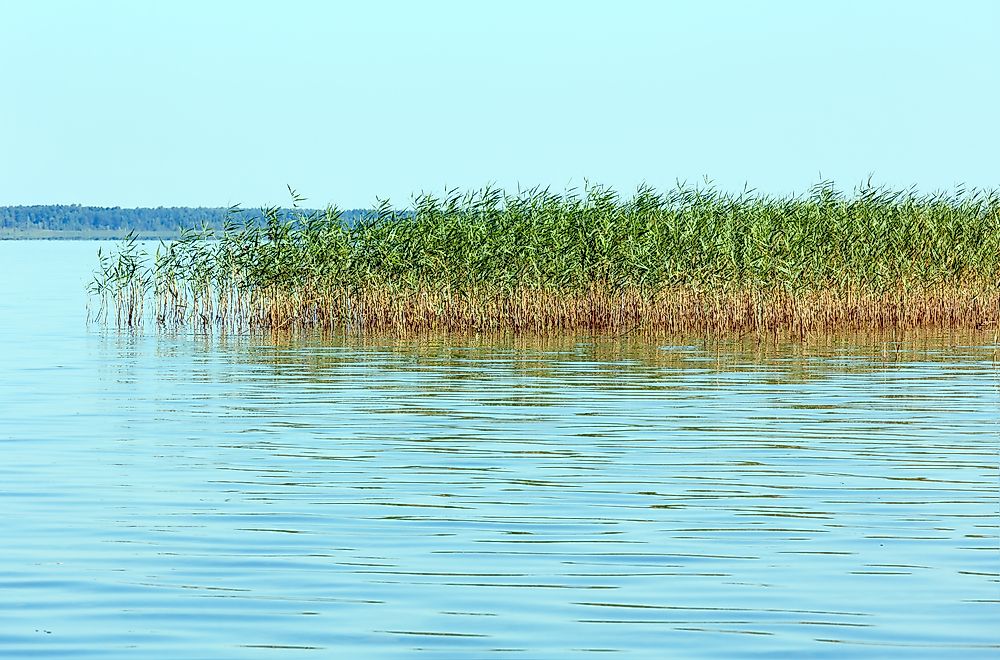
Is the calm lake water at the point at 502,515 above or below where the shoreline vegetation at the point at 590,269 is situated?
below

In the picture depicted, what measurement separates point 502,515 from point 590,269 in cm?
1747

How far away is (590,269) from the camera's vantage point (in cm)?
2769

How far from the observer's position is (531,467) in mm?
12633

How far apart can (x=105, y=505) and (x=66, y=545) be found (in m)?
1.48

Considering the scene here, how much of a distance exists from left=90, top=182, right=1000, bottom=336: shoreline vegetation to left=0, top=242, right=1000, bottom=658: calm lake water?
6.93 m

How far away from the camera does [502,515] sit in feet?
34.2

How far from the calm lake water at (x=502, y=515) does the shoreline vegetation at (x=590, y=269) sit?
6932 millimetres

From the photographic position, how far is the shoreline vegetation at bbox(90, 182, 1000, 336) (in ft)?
90.7

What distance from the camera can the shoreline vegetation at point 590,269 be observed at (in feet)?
90.7

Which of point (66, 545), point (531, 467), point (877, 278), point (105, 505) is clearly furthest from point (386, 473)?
point (877, 278)

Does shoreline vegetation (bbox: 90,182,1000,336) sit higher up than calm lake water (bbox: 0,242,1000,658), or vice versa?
shoreline vegetation (bbox: 90,182,1000,336)

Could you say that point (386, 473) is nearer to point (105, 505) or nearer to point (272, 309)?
point (105, 505)

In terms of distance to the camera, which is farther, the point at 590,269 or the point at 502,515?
the point at 590,269

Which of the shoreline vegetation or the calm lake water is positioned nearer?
the calm lake water
